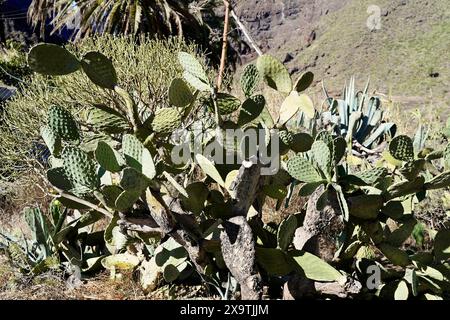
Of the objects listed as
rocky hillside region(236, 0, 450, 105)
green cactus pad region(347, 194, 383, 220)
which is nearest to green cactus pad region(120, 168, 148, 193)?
green cactus pad region(347, 194, 383, 220)

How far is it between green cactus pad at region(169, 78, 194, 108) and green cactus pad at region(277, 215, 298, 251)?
1.96ft

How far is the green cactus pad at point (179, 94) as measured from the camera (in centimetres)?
180

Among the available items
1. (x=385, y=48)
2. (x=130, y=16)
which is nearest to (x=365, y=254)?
(x=130, y=16)

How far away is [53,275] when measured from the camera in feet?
7.94

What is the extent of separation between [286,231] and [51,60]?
3.47ft

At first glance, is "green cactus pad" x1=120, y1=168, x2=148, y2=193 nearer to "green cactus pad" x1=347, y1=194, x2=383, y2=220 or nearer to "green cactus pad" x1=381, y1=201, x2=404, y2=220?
"green cactus pad" x1=347, y1=194, x2=383, y2=220

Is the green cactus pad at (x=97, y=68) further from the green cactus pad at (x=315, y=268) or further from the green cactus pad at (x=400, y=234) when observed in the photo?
the green cactus pad at (x=400, y=234)

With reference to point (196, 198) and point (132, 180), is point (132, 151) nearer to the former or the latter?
point (132, 180)

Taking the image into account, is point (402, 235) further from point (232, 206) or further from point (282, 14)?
point (282, 14)

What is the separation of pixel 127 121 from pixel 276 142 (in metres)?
0.60

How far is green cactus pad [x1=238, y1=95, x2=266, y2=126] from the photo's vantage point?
1.92 metres

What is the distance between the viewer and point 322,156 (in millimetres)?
1737

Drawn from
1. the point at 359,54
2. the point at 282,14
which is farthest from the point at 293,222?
the point at 282,14
